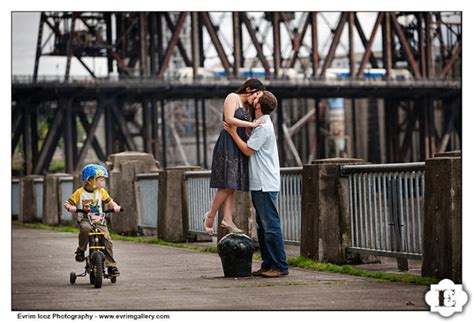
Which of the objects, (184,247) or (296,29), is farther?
(296,29)

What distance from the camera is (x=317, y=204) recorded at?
1256 centimetres

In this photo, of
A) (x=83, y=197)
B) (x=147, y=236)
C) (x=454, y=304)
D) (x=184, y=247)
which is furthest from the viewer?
(x=147, y=236)

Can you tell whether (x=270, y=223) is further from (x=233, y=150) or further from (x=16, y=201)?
(x=16, y=201)

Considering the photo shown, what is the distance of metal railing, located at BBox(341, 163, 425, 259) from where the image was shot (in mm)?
11344

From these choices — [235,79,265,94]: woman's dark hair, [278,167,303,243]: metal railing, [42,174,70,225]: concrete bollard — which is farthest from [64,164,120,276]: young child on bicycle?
[42,174,70,225]: concrete bollard

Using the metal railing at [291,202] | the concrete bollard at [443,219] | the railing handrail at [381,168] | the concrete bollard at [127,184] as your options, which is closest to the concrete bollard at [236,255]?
the railing handrail at [381,168]

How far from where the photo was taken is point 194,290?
10172 mm

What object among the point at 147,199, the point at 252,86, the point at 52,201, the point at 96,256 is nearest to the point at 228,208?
the point at 252,86

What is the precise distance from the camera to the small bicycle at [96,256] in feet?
34.7

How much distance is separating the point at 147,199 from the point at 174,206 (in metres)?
1.99

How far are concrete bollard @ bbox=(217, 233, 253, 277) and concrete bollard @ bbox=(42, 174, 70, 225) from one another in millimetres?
14074

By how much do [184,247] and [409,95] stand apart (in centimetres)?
6956

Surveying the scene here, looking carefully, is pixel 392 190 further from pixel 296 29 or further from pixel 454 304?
pixel 296 29
